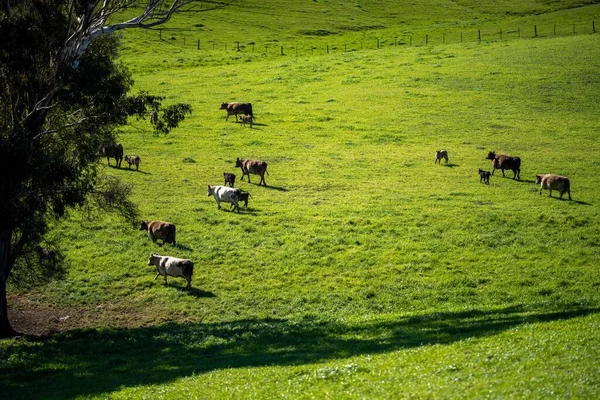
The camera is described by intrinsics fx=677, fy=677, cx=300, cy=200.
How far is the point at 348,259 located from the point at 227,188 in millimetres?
9505

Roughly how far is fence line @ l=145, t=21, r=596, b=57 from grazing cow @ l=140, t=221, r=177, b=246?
60.8 meters

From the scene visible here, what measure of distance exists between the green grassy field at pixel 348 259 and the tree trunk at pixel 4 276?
152 cm

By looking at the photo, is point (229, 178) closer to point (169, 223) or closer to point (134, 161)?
point (134, 161)

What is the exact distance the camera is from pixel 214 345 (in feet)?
72.2

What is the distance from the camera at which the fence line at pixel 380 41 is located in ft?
303

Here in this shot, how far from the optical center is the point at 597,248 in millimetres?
30875

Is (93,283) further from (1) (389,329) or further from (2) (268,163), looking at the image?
(2) (268,163)

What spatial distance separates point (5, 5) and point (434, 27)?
308ft

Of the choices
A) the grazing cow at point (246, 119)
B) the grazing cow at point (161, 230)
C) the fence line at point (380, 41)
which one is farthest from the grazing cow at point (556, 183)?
the fence line at point (380, 41)

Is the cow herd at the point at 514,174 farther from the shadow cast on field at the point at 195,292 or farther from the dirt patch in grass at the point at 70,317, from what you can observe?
the dirt patch in grass at the point at 70,317

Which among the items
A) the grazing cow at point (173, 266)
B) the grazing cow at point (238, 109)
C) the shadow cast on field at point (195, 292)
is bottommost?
the shadow cast on field at point (195, 292)

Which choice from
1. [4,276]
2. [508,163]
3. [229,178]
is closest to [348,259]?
[229,178]

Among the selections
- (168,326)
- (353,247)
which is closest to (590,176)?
(353,247)

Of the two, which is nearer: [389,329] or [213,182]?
[389,329]
